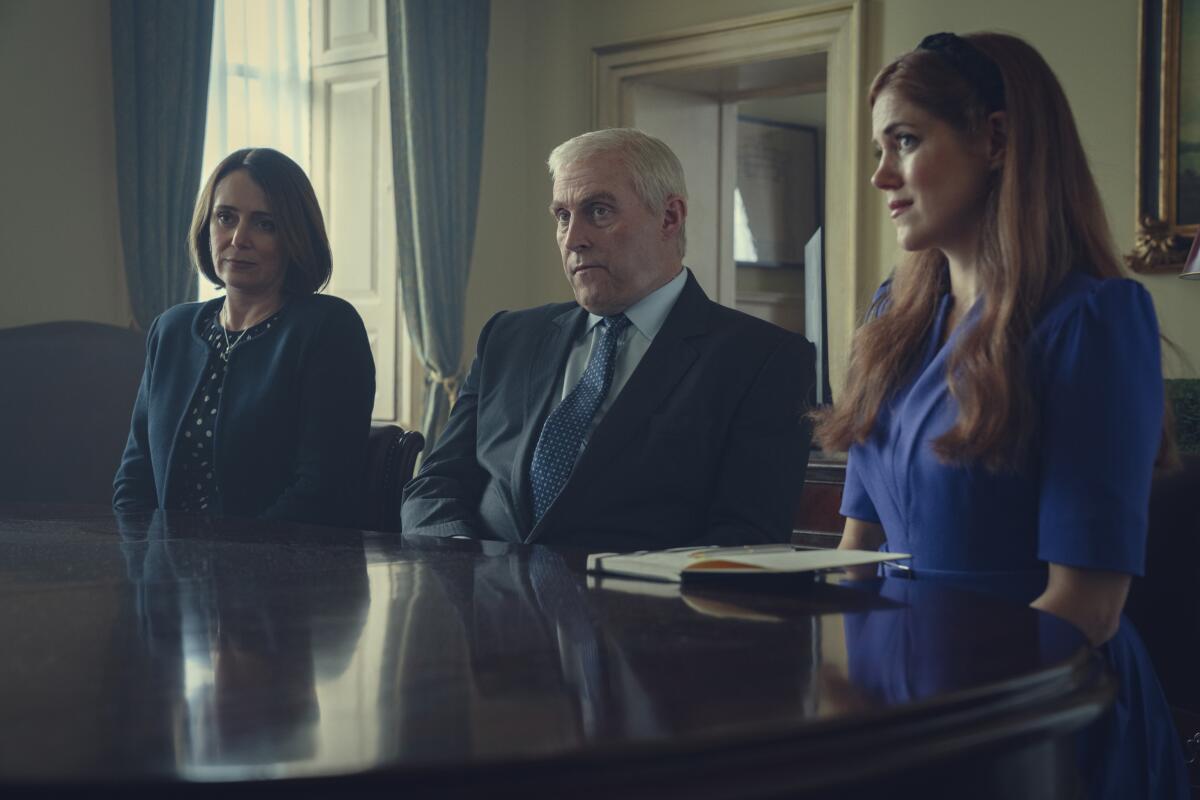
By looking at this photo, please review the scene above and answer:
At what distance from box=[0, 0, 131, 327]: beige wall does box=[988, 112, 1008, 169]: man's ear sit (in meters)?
3.63

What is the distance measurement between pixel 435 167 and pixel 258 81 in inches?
31.8

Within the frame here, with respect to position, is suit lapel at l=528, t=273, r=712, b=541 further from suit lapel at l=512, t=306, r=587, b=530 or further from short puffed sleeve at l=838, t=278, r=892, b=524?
short puffed sleeve at l=838, t=278, r=892, b=524

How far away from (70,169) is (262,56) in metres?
1.22

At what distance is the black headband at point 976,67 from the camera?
5.53ft

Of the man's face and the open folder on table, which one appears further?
the man's face

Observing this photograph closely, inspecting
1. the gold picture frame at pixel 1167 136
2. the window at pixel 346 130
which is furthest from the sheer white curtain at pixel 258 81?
the gold picture frame at pixel 1167 136

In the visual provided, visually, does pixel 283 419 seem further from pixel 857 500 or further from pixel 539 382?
pixel 857 500

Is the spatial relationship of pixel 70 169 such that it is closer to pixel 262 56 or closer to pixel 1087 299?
pixel 262 56

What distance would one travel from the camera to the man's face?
8.36ft

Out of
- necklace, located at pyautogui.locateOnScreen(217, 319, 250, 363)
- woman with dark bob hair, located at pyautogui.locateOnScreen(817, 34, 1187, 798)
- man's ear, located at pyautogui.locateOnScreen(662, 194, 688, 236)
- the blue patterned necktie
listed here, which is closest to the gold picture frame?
man's ear, located at pyautogui.locateOnScreen(662, 194, 688, 236)

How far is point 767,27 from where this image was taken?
555cm

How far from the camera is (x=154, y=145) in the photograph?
459 cm

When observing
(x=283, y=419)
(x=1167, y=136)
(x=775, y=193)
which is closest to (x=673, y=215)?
(x=283, y=419)

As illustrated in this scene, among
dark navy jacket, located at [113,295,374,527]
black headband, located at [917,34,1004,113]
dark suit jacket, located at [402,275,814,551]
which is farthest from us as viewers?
dark navy jacket, located at [113,295,374,527]
